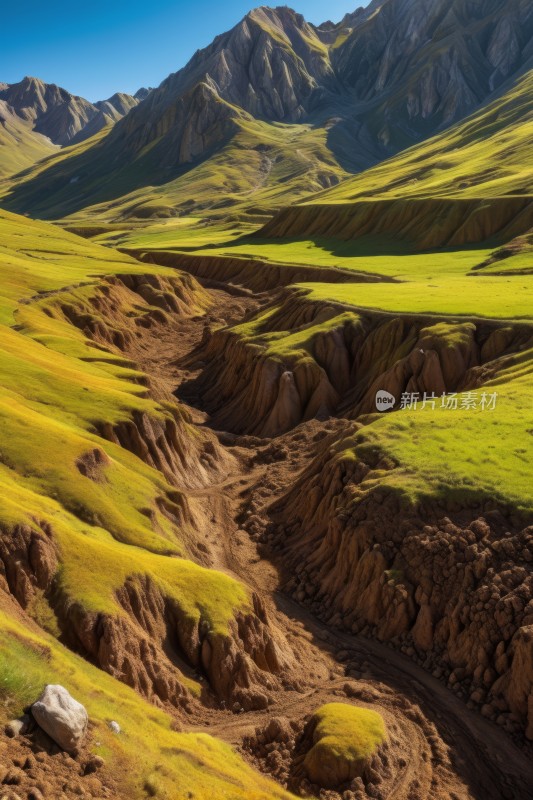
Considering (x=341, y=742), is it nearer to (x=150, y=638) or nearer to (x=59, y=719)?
(x=150, y=638)

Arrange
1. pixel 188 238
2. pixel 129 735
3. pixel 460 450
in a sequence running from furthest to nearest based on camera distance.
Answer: pixel 188 238
pixel 460 450
pixel 129 735

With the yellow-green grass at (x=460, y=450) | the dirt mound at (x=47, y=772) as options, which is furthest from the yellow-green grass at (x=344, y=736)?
the yellow-green grass at (x=460, y=450)

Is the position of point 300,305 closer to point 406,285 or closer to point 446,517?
point 406,285

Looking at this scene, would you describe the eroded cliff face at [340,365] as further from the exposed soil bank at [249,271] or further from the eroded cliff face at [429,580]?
the exposed soil bank at [249,271]

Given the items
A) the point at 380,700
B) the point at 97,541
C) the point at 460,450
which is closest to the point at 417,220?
the point at 460,450

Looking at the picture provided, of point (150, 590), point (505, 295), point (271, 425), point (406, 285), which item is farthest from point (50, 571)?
point (406, 285)

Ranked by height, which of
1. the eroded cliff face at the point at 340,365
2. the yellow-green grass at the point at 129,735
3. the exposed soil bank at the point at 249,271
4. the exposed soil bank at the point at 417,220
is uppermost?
the exposed soil bank at the point at 417,220
